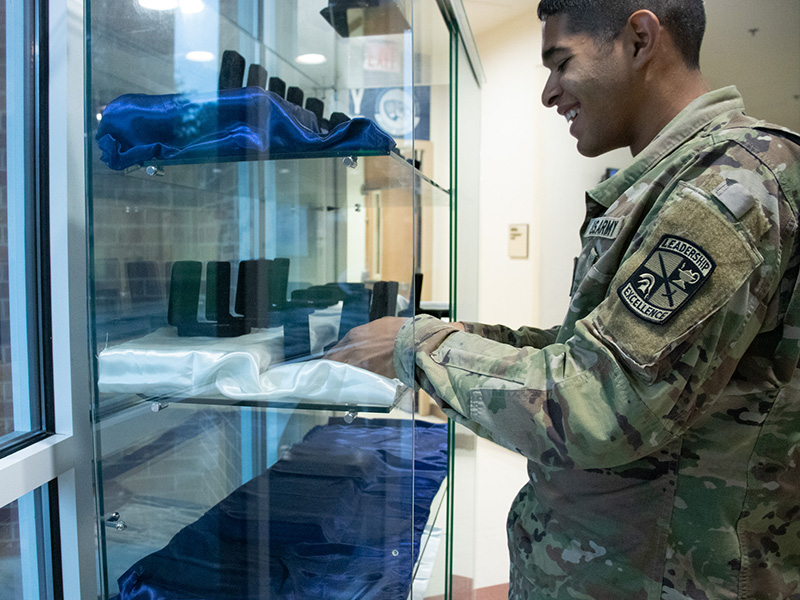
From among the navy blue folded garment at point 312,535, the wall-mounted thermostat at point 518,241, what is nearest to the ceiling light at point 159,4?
the navy blue folded garment at point 312,535

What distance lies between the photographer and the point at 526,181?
13.8ft

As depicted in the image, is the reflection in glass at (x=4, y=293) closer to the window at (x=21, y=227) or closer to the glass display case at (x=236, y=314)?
the window at (x=21, y=227)

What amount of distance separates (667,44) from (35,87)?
0.92m

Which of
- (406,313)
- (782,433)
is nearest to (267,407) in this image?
(406,313)

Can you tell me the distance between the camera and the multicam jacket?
680 millimetres

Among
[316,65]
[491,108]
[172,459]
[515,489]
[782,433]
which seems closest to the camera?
[782,433]

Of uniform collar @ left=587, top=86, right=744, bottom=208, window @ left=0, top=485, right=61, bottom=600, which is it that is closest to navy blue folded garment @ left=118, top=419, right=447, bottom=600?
window @ left=0, top=485, right=61, bottom=600

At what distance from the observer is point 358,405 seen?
0.86 meters

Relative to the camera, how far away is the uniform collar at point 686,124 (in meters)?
0.89

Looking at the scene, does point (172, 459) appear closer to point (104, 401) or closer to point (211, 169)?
point (104, 401)

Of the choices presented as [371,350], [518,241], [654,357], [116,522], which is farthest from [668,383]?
[518,241]

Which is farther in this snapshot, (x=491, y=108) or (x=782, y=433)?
(x=491, y=108)

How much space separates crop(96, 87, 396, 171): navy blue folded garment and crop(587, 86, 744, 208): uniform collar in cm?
37

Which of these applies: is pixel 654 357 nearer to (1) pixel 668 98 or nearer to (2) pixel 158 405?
(1) pixel 668 98
